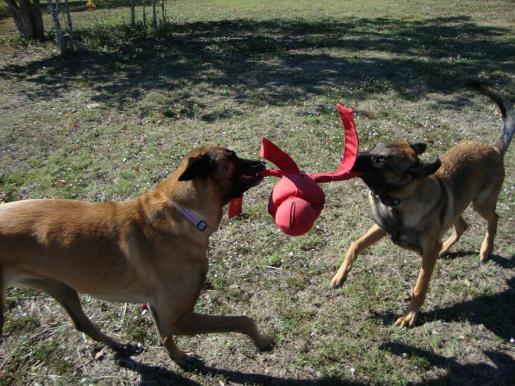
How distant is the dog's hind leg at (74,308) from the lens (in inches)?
145

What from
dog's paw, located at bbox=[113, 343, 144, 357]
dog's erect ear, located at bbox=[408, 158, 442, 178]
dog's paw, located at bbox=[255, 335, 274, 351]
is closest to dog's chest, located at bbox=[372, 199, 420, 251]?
dog's erect ear, located at bbox=[408, 158, 442, 178]

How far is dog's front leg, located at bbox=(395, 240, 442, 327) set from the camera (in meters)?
4.07

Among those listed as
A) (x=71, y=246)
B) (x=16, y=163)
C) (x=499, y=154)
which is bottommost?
Answer: (x=16, y=163)

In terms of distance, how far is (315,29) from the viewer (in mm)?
16328

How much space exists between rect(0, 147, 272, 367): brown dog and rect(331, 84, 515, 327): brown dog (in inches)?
47.6

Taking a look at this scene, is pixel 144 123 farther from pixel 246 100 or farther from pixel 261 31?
pixel 261 31

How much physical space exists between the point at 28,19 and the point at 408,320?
52.1 feet

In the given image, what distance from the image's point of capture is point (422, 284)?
13.5ft

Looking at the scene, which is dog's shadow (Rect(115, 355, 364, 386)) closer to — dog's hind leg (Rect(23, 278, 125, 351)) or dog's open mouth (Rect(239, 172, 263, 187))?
dog's hind leg (Rect(23, 278, 125, 351))

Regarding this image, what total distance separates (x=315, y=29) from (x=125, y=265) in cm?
1502

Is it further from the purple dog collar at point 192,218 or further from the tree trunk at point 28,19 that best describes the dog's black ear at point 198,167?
the tree trunk at point 28,19

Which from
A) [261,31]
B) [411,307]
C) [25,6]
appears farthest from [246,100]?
[25,6]

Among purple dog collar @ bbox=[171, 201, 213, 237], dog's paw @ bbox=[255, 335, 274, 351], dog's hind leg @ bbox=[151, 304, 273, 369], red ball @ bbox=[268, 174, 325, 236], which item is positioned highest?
red ball @ bbox=[268, 174, 325, 236]

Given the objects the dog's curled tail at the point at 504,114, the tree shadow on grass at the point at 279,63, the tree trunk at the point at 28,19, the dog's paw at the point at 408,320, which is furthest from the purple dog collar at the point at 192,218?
the tree trunk at the point at 28,19
